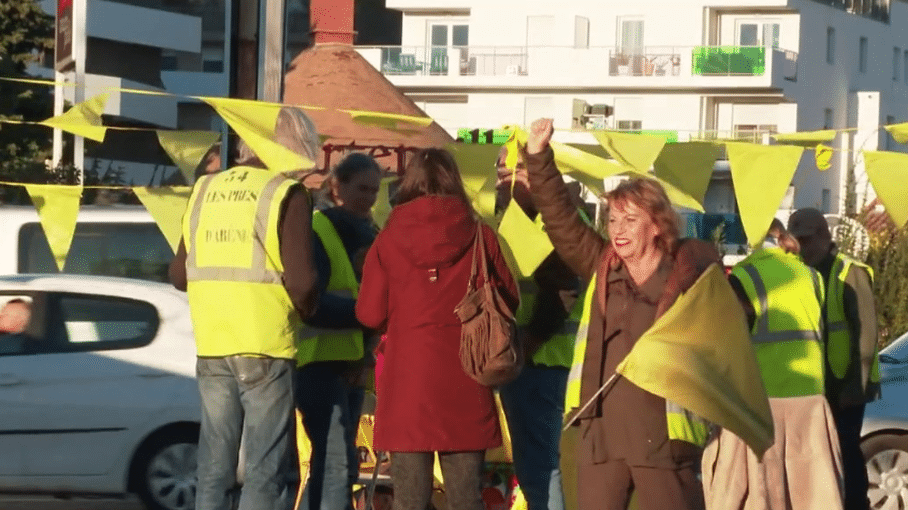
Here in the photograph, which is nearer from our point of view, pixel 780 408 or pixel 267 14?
pixel 780 408

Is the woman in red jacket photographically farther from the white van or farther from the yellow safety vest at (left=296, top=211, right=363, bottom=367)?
the white van

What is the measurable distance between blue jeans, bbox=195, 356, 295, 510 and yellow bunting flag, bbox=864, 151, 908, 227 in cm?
280

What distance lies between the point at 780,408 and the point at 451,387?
6.03ft

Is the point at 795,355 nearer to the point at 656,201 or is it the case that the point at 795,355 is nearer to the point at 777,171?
the point at 777,171

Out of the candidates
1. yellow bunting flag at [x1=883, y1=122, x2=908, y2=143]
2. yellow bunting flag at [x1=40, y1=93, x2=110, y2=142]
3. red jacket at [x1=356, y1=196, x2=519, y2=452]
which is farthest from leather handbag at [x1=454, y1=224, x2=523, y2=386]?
yellow bunting flag at [x1=40, y1=93, x2=110, y2=142]

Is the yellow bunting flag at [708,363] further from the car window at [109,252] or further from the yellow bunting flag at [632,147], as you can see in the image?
the car window at [109,252]

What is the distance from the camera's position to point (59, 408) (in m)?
10.8

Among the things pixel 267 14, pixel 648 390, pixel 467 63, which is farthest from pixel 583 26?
pixel 648 390

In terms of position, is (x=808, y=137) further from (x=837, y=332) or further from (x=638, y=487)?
(x=638, y=487)

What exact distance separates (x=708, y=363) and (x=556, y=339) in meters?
1.67

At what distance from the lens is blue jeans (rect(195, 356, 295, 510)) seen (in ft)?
25.0

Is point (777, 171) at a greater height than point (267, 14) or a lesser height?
lesser

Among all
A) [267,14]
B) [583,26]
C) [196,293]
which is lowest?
[196,293]

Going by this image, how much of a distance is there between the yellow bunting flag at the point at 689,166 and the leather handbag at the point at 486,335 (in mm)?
1740
